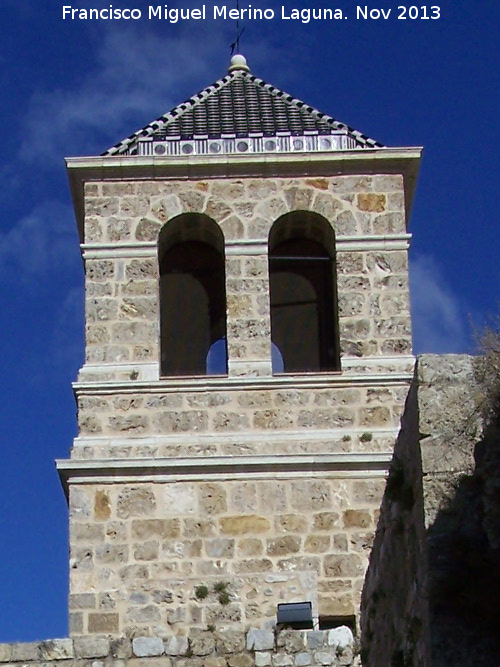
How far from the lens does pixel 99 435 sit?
50.4 ft

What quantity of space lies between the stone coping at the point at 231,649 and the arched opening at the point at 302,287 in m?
5.39

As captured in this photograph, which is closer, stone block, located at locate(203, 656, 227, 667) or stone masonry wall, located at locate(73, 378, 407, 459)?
stone block, located at locate(203, 656, 227, 667)

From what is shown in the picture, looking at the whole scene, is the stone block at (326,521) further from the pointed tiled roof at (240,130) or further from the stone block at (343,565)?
the pointed tiled roof at (240,130)

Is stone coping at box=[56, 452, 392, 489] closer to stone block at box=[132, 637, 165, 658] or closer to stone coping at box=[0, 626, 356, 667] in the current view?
stone coping at box=[0, 626, 356, 667]

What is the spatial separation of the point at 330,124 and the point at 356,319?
8.40ft

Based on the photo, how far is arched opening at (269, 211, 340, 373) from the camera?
16.5 meters

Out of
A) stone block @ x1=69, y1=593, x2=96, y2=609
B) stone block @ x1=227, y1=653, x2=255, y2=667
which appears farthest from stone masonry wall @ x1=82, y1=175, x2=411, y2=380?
stone block @ x1=227, y1=653, x2=255, y2=667

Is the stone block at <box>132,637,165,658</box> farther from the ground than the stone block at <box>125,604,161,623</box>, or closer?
closer

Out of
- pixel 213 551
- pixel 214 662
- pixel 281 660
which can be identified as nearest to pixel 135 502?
pixel 213 551

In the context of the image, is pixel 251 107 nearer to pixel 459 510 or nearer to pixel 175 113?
pixel 175 113

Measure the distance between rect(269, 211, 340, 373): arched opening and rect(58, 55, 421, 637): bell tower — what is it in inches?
0.8

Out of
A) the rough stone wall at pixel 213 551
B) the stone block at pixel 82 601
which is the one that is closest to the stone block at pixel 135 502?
the rough stone wall at pixel 213 551

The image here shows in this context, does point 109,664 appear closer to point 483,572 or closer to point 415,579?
point 415,579

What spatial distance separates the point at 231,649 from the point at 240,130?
741 centimetres
